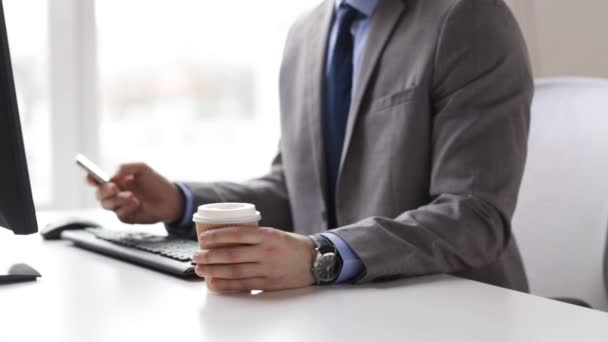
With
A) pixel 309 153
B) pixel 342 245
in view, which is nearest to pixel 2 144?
pixel 342 245

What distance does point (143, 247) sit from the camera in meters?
1.19

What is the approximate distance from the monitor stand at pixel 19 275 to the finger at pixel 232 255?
294mm

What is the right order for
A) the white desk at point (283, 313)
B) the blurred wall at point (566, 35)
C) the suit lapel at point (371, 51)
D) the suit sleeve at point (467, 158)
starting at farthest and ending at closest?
the blurred wall at point (566, 35) → the suit lapel at point (371, 51) → the suit sleeve at point (467, 158) → the white desk at point (283, 313)

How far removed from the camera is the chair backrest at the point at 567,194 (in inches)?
56.8

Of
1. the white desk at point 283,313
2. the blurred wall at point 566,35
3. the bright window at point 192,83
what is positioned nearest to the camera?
the white desk at point 283,313

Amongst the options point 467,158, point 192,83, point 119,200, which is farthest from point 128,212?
point 192,83

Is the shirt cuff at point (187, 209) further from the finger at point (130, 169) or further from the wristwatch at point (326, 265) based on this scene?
the wristwatch at point (326, 265)

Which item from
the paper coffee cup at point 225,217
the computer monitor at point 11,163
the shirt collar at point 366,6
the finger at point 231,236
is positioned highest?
the shirt collar at point 366,6

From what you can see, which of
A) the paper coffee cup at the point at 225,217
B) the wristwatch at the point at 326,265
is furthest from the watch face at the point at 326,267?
the paper coffee cup at the point at 225,217

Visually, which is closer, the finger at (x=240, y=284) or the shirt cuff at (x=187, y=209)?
the finger at (x=240, y=284)

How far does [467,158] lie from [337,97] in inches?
14.3

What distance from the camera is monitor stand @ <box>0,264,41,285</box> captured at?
3.37 ft

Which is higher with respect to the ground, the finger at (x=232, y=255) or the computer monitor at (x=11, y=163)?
the computer monitor at (x=11, y=163)

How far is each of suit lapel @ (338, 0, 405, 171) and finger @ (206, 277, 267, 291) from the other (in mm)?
456
